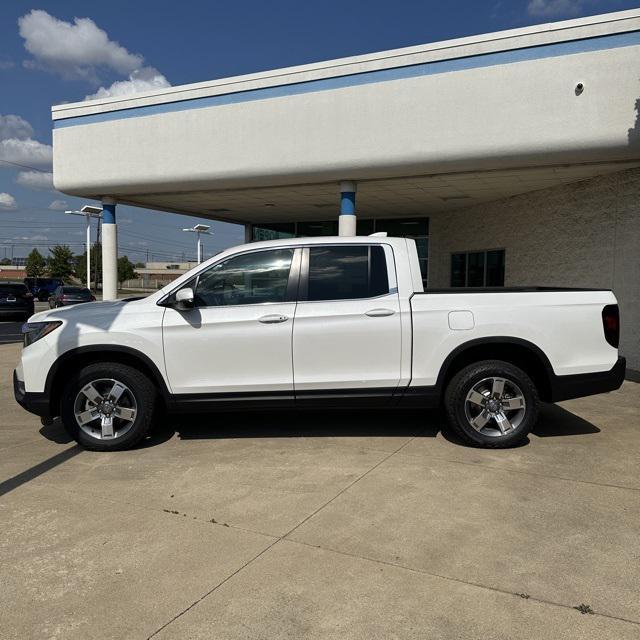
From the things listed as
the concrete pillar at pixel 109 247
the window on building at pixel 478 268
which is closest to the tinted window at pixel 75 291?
the concrete pillar at pixel 109 247

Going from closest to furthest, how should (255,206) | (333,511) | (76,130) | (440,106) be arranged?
(333,511)
(440,106)
(76,130)
(255,206)

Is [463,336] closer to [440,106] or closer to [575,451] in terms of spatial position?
[575,451]

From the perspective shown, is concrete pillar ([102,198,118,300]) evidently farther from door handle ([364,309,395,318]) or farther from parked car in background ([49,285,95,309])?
door handle ([364,309,395,318])

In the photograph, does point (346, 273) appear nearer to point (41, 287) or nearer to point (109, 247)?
point (109, 247)

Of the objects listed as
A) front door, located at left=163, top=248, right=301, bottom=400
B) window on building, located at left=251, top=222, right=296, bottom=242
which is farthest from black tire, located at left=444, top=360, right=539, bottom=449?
window on building, located at left=251, top=222, right=296, bottom=242

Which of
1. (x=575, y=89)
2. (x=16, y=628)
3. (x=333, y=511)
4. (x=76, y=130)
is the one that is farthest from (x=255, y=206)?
(x=16, y=628)

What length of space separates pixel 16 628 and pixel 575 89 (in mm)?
10290

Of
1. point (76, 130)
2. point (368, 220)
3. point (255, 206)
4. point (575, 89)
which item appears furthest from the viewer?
point (368, 220)

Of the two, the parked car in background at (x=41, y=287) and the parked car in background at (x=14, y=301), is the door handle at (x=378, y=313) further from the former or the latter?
the parked car in background at (x=41, y=287)

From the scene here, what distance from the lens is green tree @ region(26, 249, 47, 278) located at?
8750 centimetres

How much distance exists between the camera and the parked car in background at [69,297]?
931 inches

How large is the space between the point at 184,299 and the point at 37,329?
1.56 meters

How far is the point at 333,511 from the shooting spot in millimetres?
3814

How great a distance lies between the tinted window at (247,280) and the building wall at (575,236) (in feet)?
24.0
